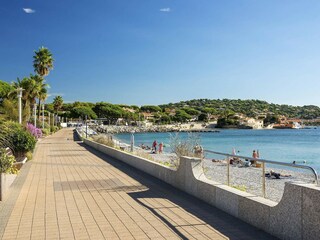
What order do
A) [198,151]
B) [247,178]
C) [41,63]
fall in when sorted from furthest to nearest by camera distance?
1. [41,63]
2. [198,151]
3. [247,178]

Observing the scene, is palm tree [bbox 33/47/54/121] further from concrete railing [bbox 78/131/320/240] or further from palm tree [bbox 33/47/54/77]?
concrete railing [bbox 78/131/320/240]

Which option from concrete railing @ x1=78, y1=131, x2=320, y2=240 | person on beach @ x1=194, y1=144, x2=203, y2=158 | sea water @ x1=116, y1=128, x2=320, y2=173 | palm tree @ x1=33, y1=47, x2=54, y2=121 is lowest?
sea water @ x1=116, y1=128, x2=320, y2=173

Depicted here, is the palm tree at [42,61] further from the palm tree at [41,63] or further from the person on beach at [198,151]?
the person on beach at [198,151]

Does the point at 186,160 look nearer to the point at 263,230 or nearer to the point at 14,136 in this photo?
the point at 263,230

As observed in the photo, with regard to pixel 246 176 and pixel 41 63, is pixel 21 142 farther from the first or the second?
pixel 41 63

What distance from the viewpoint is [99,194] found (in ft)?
27.3

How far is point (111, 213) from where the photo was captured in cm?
652

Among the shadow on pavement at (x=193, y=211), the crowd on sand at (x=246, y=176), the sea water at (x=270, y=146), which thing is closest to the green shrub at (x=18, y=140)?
the sea water at (x=270, y=146)

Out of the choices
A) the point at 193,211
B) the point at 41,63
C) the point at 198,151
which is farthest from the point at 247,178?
the point at 41,63

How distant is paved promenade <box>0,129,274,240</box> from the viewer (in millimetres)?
5316

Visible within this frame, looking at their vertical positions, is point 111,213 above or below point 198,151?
below

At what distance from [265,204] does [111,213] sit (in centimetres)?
267

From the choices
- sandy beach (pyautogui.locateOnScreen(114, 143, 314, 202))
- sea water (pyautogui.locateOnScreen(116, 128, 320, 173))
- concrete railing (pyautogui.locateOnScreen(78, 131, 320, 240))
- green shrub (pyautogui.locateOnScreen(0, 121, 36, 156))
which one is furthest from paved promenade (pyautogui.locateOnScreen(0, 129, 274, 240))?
green shrub (pyautogui.locateOnScreen(0, 121, 36, 156))

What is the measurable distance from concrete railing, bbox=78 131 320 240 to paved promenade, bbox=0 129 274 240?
15cm
